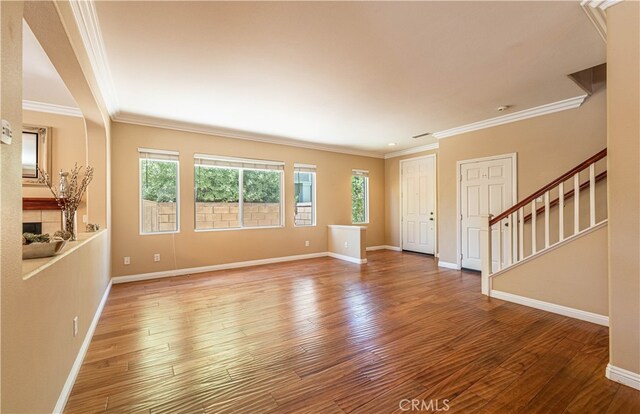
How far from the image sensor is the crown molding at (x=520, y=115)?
3.71 m

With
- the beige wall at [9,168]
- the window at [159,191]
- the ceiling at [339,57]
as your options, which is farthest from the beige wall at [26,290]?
the window at [159,191]

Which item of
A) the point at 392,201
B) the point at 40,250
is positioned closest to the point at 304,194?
the point at 392,201

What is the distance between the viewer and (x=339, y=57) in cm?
260

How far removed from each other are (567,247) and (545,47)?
2027 millimetres

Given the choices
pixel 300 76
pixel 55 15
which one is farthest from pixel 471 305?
pixel 55 15

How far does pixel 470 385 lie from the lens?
1.82 m

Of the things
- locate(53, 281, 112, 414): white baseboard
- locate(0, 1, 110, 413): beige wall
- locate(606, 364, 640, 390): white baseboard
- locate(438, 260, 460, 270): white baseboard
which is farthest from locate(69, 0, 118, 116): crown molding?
locate(438, 260, 460, 270): white baseboard

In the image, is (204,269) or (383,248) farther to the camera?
(383,248)

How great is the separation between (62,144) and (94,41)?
237 centimetres

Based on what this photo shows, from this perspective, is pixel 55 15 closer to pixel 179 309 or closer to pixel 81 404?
pixel 81 404

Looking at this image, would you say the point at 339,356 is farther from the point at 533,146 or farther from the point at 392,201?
the point at 392,201

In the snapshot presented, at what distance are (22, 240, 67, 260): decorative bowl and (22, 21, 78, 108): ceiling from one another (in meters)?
1.77

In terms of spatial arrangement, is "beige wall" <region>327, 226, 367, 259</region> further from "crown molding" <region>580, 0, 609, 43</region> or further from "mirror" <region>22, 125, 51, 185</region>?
"mirror" <region>22, 125, 51, 185</region>

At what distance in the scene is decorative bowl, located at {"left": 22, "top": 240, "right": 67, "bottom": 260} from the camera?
59.8 inches
